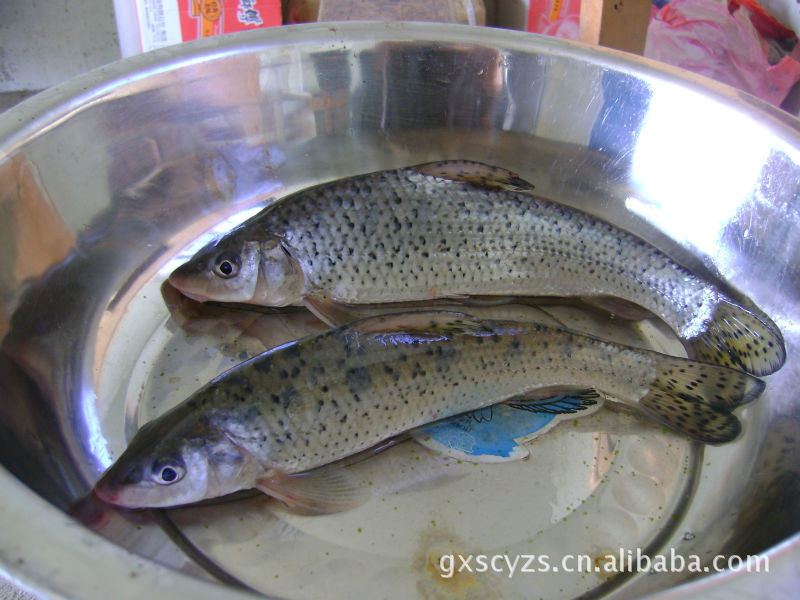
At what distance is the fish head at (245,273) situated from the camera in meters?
1.36

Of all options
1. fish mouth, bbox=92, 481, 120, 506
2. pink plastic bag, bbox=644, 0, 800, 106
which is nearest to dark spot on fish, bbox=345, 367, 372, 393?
fish mouth, bbox=92, 481, 120, 506

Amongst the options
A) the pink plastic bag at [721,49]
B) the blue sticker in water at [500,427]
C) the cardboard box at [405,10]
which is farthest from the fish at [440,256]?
the pink plastic bag at [721,49]

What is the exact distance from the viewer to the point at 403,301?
143cm

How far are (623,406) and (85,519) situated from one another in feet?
3.23

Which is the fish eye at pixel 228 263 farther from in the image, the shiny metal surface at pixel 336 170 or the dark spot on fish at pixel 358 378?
the dark spot on fish at pixel 358 378

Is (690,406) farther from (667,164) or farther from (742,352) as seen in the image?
(667,164)

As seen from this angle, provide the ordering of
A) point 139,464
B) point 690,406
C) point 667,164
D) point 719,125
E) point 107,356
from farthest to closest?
point 667,164 < point 719,125 < point 107,356 < point 690,406 < point 139,464

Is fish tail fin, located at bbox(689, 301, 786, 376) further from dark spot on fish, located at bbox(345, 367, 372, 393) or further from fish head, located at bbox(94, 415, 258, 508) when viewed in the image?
fish head, located at bbox(94, 415, 258, 508)

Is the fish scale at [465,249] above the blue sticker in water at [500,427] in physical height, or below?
above

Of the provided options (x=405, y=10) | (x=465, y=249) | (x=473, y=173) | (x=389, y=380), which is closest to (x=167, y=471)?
(x=389, y=380)

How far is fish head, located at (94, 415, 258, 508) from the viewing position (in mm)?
994

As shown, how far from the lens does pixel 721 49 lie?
244cm

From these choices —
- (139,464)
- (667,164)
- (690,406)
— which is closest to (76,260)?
(139,464)

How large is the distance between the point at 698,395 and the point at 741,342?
0.18 m
